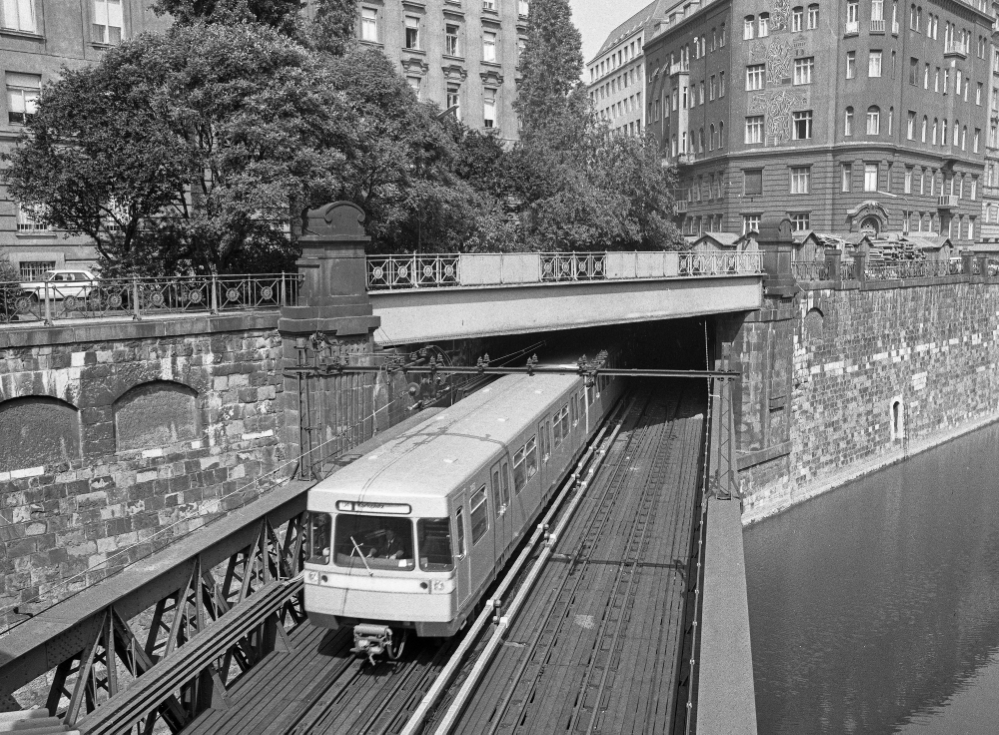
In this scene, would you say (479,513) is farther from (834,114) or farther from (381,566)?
(834,114)

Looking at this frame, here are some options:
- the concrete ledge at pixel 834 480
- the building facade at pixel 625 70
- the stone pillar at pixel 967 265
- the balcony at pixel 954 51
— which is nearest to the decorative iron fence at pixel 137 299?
the concrete ledge at pixel 834 480

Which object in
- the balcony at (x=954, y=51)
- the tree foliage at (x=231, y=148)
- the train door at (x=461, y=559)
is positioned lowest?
the train door at (x=461, y=559)

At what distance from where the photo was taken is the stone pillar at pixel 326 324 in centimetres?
1909

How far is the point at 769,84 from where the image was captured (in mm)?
58281

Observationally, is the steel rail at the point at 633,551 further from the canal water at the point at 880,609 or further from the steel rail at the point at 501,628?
the canal water at the point at 880,609

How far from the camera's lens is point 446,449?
13070 mm

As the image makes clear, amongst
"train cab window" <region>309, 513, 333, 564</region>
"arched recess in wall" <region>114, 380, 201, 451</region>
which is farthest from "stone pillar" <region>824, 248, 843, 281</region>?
"train cab window" <region>309, 513, 333, 564</region>

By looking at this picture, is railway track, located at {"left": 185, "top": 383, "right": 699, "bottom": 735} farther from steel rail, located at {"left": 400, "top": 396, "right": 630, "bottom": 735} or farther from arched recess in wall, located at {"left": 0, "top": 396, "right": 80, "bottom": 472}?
arched recess in wall, located at {"left": 0, "top": 396, "right": 80, "bottom": 472}

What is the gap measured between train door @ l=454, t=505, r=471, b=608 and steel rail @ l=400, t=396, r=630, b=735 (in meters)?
0.57

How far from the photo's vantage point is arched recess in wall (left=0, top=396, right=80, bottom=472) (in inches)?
629

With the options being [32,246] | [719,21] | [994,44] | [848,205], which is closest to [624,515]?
[32,246]

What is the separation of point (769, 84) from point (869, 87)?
587 cm

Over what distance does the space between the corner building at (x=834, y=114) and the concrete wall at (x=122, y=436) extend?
46.4m

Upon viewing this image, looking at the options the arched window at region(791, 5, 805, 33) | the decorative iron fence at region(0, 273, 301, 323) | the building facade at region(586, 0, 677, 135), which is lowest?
the decorative iron fence at region(0, 273, 301, 323)
